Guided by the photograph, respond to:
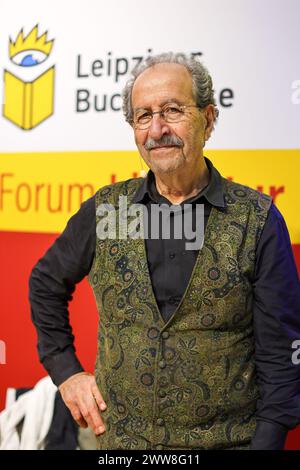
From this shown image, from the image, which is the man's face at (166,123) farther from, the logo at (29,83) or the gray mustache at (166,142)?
the logo at (29,83)

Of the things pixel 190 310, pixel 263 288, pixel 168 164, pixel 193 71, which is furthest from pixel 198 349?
pixel 193 71

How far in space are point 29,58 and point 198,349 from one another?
1511 mm

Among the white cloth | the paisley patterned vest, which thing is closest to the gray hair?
the paisley patterned vest

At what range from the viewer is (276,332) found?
1.39m

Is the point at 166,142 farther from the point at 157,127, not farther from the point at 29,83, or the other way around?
the point at 29,83

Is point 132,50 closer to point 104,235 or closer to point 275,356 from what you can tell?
point 104,235

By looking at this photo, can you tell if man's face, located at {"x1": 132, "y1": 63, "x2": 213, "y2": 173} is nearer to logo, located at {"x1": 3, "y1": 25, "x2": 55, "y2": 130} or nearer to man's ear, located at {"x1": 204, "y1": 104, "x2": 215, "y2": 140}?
man's ear, located at {"x1": 204, "y1": 104, "x2": 215, "y2": 140}

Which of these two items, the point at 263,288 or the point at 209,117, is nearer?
the point at 263,288

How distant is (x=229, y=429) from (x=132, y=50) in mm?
1445

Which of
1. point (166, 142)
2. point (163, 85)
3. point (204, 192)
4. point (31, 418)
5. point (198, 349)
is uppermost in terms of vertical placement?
point (163, 85)

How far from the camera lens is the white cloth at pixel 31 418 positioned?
7.88 ft

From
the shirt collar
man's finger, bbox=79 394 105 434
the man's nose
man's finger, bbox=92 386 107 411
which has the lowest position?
man's finger, bbox=79 394 105 434

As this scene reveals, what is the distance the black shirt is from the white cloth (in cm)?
90

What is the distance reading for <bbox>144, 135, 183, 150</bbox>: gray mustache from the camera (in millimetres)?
1446
